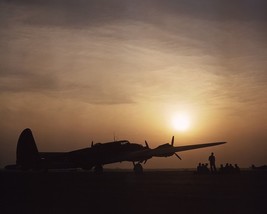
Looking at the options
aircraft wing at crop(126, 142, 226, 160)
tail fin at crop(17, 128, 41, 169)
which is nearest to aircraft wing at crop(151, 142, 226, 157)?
aircraft wing at crop(126, 142, 226, 160)

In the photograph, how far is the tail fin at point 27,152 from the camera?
1625 inches

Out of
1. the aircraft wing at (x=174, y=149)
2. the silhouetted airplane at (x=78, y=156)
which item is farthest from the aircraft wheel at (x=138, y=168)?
the aircraft wing at (x=174, y=149)

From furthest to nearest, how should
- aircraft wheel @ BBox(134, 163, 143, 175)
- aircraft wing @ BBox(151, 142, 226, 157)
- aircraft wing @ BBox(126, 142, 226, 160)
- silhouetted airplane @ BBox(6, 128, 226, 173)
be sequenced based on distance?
aircraft wheel @ BBox(134, 163, 143, 175) < aircraft wing @ BBox(151, 142, 226, 157) < aircraft wing @ BBox(126, 142, 226, 160) < silhouetted airplane @ BBox(6, 128, 226, 173)

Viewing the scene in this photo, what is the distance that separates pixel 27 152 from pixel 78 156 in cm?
536

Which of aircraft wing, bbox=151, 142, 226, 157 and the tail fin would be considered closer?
the tail fin

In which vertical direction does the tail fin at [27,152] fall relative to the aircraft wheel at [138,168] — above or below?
above

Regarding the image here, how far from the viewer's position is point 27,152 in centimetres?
4188

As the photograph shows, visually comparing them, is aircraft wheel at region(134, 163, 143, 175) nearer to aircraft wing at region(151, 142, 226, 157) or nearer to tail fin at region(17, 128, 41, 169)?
aircraft wing at region(151, 142, 226, 157)

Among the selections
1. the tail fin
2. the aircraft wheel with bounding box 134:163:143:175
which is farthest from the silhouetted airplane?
the aircraft wheel with bounding box 134:163:143:175

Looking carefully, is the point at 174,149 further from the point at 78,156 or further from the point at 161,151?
the point at 78,156

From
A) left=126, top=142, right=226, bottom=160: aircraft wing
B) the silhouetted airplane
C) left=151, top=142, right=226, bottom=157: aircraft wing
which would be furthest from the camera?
left=151, top=142, right=226, bottom=157: aircraft wing

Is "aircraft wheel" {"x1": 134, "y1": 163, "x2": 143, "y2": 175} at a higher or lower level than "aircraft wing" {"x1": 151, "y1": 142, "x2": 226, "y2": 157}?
lower

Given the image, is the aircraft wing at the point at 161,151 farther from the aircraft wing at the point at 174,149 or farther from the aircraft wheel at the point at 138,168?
the aircraft wheel at the point at 138,168

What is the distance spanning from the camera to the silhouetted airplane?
41.2 m
